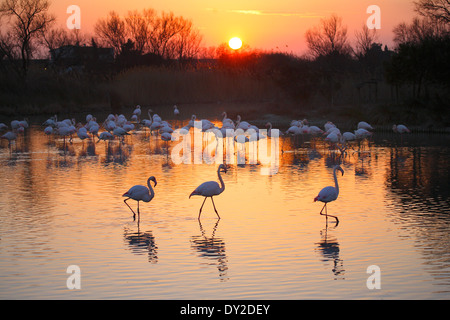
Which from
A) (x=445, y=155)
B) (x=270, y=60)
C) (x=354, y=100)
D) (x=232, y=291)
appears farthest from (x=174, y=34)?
(x=232, y=291)

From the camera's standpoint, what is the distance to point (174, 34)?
7769 centimetres

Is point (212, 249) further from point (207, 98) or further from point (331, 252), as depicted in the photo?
point (207, 98)

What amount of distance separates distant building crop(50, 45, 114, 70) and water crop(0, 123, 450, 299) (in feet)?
170

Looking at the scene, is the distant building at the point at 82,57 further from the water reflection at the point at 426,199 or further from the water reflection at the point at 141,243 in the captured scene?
the water reflection at the point at 141,243

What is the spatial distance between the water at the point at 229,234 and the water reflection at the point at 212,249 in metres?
0.03

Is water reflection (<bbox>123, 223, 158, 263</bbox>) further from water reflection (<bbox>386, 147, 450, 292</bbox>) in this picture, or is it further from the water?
water reflection (<bbox>386, 147, 450, 292</bbox>)

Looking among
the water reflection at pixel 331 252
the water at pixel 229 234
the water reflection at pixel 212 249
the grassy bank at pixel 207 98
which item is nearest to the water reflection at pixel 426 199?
the water at pixel 229 234

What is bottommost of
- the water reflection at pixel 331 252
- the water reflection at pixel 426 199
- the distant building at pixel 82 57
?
the water reflection at pixel 331 252

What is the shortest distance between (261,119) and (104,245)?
26.1 meters

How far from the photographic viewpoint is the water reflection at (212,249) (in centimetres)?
809

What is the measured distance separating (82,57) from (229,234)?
6616 centimetres
